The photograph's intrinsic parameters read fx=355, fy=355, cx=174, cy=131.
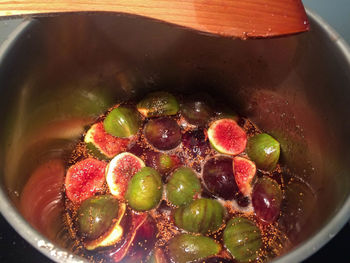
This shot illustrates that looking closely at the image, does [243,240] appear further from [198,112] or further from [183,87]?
[183,87]

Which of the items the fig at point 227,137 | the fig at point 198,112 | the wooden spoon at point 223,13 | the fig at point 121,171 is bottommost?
the fig at point 121,171

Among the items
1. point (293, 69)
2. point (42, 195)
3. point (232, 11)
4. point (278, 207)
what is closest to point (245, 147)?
point (278, 207)

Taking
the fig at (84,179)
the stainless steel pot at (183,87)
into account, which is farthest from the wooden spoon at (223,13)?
the fig at (84,179)

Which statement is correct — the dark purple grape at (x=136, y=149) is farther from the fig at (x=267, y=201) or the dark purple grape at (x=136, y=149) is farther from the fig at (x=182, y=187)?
the fig at (x=267, y=201)

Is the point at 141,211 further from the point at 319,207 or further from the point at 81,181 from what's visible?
the point at 319,207

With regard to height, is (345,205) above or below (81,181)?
above

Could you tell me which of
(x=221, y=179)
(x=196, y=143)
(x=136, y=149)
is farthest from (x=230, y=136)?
(x=136, y=149)

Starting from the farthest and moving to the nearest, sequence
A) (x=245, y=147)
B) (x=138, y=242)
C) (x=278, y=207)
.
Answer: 1. (x=245, y=147)
2. (x=278, y=207)
3. (x=138, y=242)
